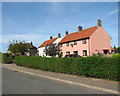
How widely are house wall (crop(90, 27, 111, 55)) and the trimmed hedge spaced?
58.1 ft

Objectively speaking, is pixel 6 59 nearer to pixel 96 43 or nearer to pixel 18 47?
pixel 18 47

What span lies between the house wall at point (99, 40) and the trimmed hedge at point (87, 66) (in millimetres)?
17708

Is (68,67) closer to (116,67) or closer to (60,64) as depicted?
(60,64)

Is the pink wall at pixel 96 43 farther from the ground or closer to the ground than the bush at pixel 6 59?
farther from the ground

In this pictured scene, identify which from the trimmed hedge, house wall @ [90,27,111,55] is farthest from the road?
house wall @ [90,27,111,55]

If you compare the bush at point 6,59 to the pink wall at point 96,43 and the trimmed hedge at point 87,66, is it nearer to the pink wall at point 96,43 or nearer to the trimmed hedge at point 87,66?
the pink wall at point 96,43

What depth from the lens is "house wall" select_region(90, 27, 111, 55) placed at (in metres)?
28.7

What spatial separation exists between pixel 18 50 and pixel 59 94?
25542 mm

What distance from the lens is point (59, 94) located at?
561cm

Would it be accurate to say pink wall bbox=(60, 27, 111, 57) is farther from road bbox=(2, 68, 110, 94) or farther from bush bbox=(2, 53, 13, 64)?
road bbox=(2, 68, 110, 94)

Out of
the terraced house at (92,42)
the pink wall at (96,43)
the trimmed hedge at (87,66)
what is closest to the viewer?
the trimmed hedge at (87,66)

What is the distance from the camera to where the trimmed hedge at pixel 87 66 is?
315 inches

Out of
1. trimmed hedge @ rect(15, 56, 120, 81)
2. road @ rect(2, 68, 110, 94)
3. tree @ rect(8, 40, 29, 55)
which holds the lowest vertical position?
road @ rect(2, 68, 110, 94)

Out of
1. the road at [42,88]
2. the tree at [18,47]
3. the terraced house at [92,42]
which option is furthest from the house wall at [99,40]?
the road at [42,88]
